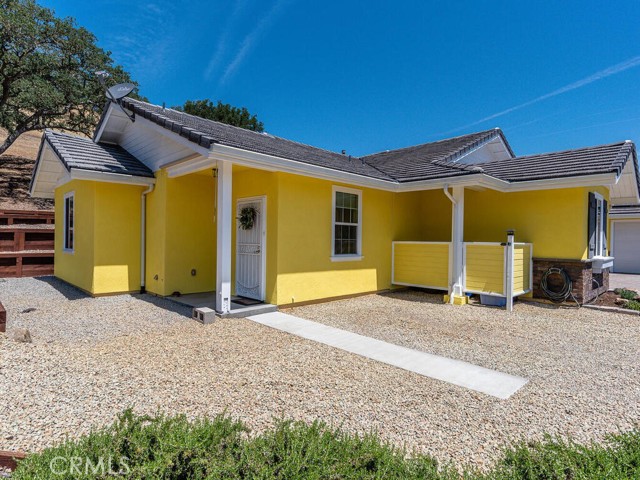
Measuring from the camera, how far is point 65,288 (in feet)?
32.6

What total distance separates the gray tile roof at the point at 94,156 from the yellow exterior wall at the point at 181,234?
32.9 inches

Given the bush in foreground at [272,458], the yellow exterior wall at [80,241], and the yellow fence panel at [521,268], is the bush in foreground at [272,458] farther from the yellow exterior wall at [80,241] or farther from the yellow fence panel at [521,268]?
the yellow exterior wall at [80,241]

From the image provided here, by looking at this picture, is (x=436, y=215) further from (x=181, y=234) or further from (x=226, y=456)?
(x=226, y=456)

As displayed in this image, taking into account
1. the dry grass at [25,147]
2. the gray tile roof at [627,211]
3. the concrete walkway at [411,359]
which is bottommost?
the concrete walkway at [411,359]

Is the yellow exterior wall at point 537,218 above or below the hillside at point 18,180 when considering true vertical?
below

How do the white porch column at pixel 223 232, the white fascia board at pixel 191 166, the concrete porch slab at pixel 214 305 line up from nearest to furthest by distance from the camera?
the white porch column at pixel 223 232
the concrete porch slab at pixel 214 305
the white fascia board at pixel 191 166

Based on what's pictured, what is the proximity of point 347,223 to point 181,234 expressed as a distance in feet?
13.7

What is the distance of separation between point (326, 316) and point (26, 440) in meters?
5.19

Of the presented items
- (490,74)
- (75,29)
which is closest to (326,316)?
(490,74)

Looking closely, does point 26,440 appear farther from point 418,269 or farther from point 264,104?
point 264,104

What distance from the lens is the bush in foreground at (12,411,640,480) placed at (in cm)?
218

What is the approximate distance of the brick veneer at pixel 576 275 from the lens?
8414 mm

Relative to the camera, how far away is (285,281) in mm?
7766

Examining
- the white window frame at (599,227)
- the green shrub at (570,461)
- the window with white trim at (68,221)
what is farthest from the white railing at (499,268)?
the window with white trim at (68,221)
